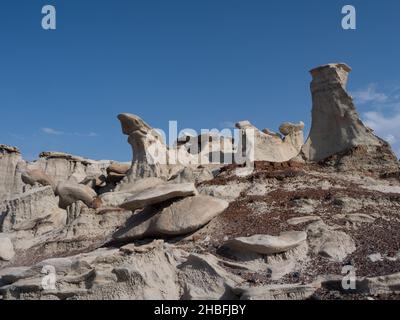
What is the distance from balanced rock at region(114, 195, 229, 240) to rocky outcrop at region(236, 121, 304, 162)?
13.4 meters

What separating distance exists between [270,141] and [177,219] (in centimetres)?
1669

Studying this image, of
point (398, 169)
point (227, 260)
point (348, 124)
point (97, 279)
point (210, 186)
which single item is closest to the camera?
point (97, 279)

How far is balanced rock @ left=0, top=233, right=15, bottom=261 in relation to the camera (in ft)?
47.1

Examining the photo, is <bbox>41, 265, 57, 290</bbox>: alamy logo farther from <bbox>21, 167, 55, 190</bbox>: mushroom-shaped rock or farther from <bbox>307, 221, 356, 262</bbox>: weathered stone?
<bbox>21, 167, 55, 190</bbox>: mushroom-shaped rock

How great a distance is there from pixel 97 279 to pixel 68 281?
634mm

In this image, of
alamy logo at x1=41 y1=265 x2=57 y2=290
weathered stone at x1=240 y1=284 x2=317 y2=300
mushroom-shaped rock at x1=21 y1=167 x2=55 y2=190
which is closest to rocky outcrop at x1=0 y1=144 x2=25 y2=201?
mushroom-shaped rock at x1=21 y1=167 x2=55 y2=190

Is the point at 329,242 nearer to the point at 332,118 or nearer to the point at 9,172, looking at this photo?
the point at 332,118

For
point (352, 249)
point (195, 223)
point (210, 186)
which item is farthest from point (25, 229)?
A: point (352, 249)

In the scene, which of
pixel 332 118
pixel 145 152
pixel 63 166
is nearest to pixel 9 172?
pixel 63 166

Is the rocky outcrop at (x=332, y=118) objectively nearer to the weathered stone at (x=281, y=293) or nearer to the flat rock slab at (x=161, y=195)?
the flat rock slab at (x=161, y=195)

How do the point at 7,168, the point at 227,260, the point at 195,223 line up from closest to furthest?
the point at 227,260 < the point at 195,223 < the point at 7,168

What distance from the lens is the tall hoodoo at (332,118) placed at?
18.2m
